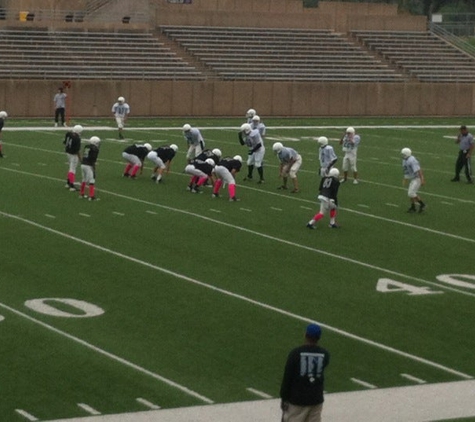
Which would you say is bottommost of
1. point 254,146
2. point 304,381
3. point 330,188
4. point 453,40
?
point 304,381

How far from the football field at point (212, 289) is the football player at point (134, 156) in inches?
16.5

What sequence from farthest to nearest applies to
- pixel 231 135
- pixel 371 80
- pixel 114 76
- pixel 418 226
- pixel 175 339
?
pixel 371 80
pixel 114 76
pixel 231 135
pixel 418 226
pixel 175 339

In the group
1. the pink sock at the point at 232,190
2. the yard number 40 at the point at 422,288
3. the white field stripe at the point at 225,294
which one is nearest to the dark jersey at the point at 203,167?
the pink sock at the point at 232,190

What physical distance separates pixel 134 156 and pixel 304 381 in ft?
64.7

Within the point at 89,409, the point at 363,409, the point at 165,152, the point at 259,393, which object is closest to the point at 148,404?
the point at 89,409

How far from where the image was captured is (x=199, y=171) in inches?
1108

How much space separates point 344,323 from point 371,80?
135ft

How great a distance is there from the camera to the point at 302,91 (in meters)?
55.0

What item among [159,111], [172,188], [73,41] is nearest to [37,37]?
[73,41]

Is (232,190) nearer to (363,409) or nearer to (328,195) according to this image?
(328,195)

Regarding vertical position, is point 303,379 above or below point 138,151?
below

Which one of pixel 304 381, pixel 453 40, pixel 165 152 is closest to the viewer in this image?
pixel 304 381

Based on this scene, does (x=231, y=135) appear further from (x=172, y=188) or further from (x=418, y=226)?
(x=418, y=226)

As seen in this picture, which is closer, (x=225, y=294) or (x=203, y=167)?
(x=225, y=294)
